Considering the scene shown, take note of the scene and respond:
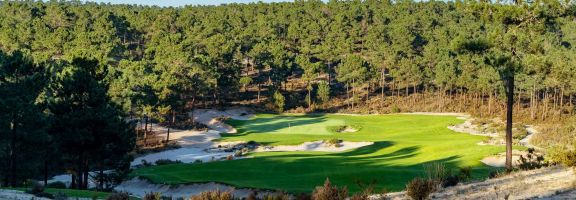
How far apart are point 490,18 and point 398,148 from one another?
24.3 meters

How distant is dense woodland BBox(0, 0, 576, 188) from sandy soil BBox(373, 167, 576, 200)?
906 centimetres

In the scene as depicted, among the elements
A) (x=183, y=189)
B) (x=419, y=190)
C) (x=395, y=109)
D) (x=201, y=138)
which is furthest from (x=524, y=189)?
(x=395, y=109)

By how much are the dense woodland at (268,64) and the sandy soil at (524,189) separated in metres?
9.06

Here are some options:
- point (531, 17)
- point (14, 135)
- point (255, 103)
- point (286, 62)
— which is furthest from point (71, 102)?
point (286, 62)

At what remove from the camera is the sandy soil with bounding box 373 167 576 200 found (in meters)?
14.0

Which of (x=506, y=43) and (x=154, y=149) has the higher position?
(x=506, y=43)

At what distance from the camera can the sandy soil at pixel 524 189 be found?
14.0m

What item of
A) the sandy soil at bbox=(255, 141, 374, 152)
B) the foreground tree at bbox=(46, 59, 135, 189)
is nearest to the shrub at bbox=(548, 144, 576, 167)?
the foreground tree at bbox=(46, 59, 135, 189)

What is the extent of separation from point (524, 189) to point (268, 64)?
326 ft

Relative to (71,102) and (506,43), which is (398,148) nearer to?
(506,43)

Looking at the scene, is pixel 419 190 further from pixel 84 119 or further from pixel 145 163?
pixel 145 163

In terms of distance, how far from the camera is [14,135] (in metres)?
33.6

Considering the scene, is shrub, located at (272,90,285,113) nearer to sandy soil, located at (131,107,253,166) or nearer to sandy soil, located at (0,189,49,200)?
sandy soil, located at (131,107,253,166)

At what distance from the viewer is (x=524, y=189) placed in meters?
15.4
